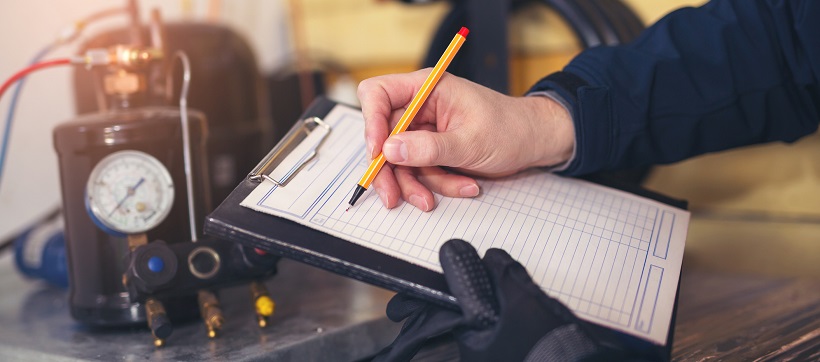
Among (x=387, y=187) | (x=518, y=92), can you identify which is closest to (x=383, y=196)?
(x=387, y=187)

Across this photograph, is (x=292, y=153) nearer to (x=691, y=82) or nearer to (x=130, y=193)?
(x=130, y=193)

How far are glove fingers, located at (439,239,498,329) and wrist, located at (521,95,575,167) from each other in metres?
0.17

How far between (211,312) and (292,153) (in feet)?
0.55

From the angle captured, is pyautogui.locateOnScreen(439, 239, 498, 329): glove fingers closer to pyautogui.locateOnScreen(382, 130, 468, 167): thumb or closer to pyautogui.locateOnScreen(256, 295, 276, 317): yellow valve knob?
pyautogui.locateOnScreen(382, 130, 468, 167): thumb

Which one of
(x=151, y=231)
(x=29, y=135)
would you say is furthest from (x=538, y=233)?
(x=29, y=135)

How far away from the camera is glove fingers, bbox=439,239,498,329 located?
491mm

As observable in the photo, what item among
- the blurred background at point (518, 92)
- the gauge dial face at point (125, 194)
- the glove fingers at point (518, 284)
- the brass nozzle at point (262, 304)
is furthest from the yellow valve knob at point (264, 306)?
the blurred background at point (518, 92)

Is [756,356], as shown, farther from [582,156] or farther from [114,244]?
[114,244]

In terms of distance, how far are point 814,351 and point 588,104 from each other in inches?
11.2

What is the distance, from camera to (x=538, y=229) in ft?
1.92

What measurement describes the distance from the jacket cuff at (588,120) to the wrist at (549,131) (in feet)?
0.04

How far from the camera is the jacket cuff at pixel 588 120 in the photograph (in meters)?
0.65

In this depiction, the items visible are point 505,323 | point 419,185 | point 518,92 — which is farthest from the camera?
point 518,92

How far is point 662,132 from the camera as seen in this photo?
0.69 meters
